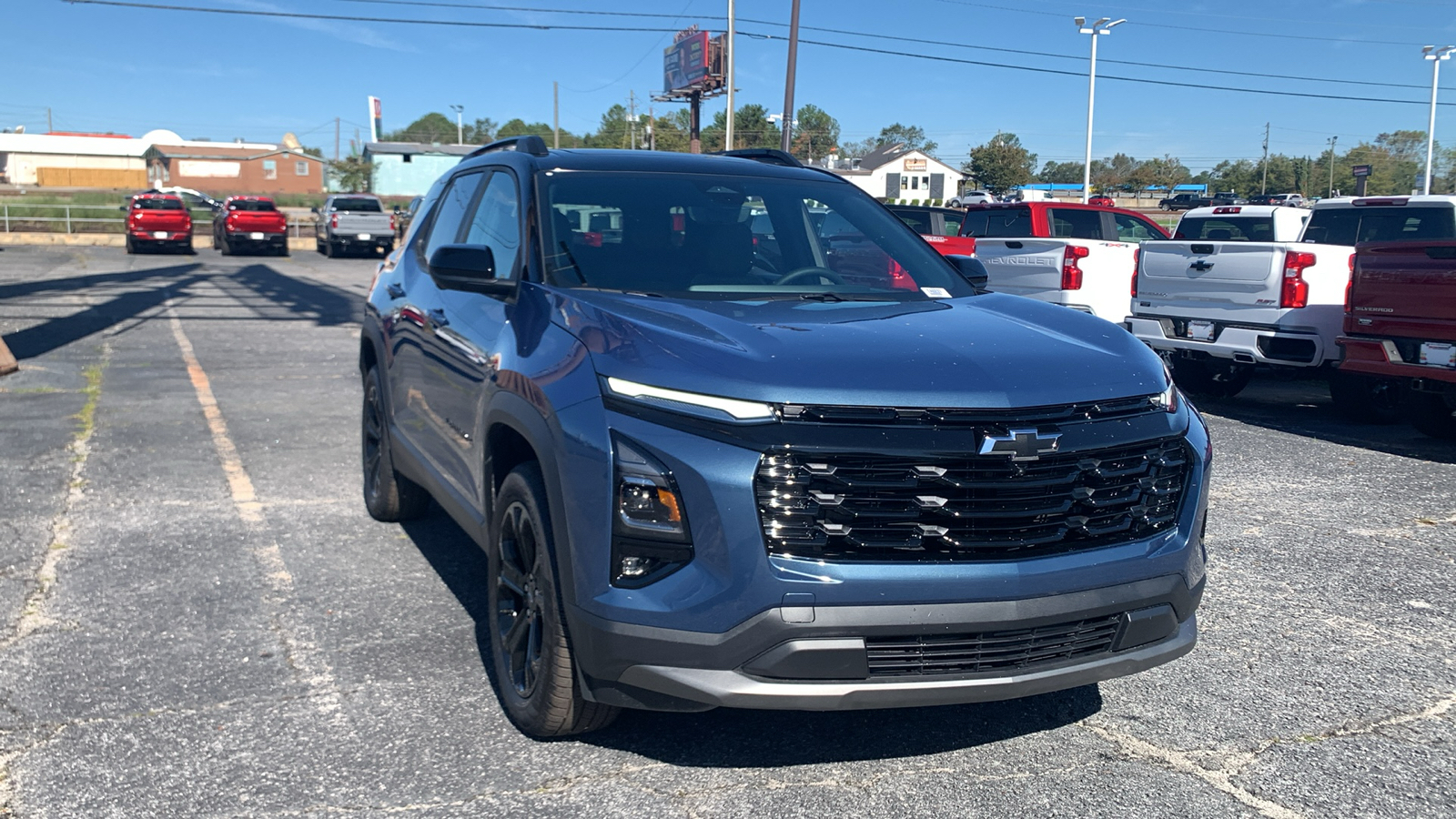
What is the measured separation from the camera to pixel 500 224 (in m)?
4.46

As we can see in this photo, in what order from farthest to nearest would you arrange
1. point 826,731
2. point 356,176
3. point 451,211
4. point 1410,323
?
point 356,176 → point 1410,323 → point 451,211 → point 826,731

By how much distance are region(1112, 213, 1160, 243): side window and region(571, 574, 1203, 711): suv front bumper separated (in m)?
12.6

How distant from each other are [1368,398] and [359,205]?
30077mm

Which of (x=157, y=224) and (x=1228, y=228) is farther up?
(x=1228, y=228)

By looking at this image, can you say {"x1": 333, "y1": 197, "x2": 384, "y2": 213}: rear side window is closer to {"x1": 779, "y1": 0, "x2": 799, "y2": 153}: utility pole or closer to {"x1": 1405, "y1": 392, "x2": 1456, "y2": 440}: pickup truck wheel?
{"x1": 779, "y1": 0, "x2": 799, "y2": 153}: utility pole

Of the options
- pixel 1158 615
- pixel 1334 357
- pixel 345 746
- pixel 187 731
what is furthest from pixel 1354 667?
pixel 1334 357

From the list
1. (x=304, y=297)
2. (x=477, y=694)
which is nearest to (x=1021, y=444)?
(x=477, y=694)

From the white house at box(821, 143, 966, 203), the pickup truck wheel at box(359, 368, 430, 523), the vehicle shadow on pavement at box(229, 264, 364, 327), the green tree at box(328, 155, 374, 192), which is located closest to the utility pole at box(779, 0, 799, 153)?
the vehicle shadow on pavement at box(229, 264, 364, 327)

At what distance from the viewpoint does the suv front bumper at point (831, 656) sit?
2.73m

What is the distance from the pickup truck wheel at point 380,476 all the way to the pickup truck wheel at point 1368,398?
7.72 metres

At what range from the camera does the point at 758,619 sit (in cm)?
273

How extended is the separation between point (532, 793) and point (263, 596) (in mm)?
2134

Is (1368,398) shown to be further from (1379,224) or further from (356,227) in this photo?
(356,227)

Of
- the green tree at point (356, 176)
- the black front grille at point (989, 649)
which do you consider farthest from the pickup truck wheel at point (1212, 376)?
the green tree at point (356, 176)
